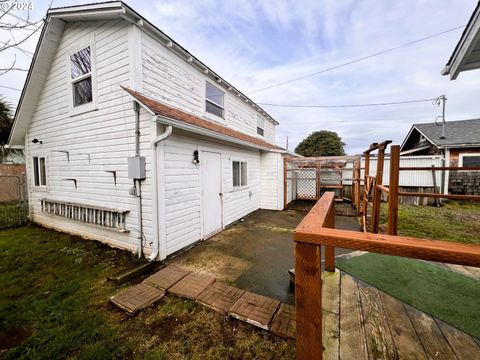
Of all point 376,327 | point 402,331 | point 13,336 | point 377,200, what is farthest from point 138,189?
point 377,200

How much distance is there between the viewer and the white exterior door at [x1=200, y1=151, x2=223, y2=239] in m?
4.98

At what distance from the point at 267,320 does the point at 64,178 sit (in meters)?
6.29

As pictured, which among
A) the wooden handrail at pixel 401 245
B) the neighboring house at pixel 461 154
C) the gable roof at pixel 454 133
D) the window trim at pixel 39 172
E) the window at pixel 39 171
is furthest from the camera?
the gable roof at pixel 454 133

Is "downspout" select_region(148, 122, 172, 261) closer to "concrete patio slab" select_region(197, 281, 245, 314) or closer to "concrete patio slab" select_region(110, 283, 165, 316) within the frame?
"concrete patio slab" select_region(110, 283, 165, 316)

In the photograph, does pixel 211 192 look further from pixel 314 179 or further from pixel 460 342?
pixel 314 179

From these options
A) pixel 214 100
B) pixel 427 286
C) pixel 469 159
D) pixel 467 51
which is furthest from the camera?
pixel 469 159

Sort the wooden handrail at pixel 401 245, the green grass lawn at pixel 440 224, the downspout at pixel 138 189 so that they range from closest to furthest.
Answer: the wooden handrail at pixel 401 245 → the downspout at pixel 138 189 → the green grass lawn at pixel 440 224

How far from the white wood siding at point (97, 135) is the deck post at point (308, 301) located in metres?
3.37

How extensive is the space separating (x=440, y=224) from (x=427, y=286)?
5.33m

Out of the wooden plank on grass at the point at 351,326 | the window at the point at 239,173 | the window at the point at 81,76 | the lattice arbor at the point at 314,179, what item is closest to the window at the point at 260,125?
the lattice arbor at the point at 314,179

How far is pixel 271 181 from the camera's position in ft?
27.5

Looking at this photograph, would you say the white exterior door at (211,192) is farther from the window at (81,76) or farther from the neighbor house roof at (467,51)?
the neighbor house roof at (467,51)

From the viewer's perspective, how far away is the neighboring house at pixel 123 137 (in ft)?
12.4

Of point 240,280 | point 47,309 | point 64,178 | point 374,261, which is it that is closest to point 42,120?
point 64,178
